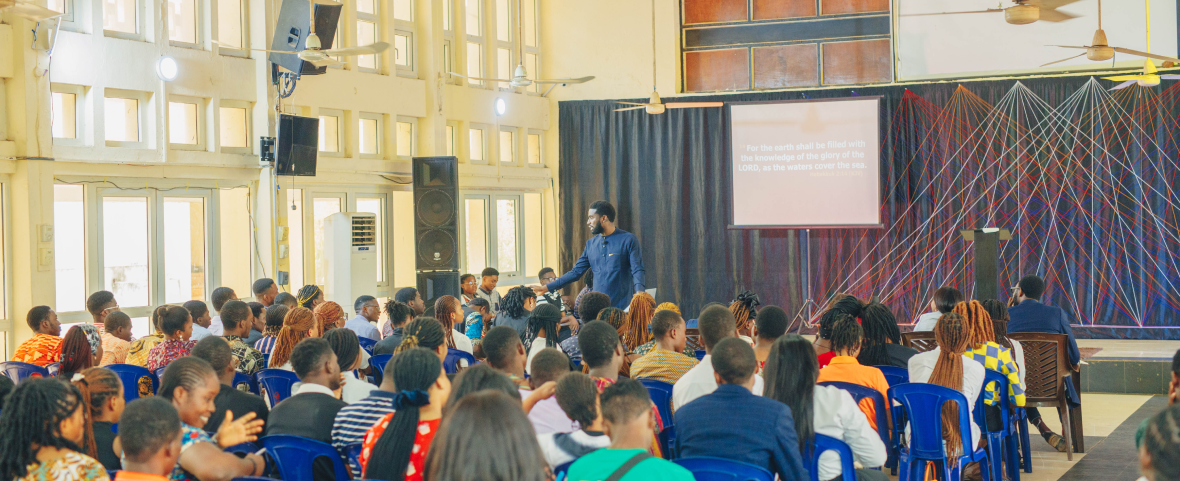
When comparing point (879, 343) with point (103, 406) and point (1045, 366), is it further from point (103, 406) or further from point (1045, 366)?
point (103, 406)

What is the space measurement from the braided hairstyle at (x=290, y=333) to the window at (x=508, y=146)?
680 centimetres

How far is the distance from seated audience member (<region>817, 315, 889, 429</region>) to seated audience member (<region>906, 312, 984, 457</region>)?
0.43 m

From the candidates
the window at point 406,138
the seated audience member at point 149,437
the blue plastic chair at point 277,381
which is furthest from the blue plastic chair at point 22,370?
the window at point 406,138

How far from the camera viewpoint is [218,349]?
12.2 ft

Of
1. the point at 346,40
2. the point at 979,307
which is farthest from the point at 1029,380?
the point at 346,40

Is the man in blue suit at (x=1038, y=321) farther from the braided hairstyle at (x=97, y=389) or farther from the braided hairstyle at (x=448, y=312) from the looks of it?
the braided hairstyle at (x=97, y=389)

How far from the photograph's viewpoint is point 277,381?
4352mm

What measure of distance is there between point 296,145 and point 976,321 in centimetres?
602

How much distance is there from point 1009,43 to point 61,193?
357 inches

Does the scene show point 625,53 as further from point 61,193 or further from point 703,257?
point 61,193

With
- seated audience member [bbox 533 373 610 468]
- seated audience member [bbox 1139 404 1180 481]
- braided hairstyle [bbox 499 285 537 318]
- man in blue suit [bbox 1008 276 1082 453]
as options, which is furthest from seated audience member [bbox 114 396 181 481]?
man in blue suit [bbox 1008 276 1082 453]

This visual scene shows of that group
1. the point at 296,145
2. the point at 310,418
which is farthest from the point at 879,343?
the point at 296,145

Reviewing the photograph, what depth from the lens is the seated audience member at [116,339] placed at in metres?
5.24

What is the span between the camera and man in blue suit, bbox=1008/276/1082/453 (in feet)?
18.8
